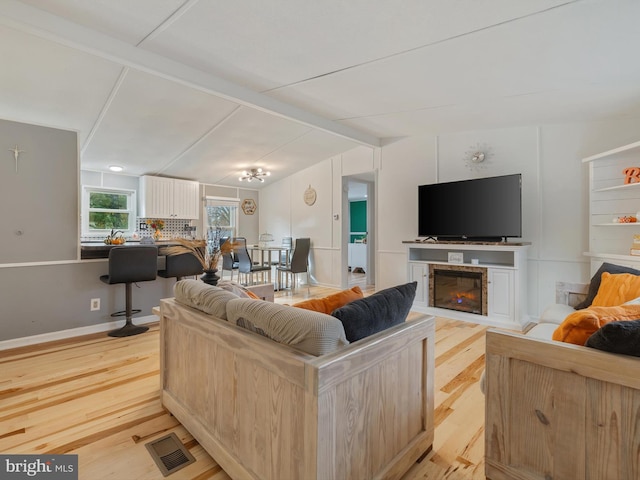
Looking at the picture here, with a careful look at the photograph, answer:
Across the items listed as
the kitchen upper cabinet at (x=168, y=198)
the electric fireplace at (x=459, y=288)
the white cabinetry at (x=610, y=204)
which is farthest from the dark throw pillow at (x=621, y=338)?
the kitchen upper cabinet at (x=168, y=198)

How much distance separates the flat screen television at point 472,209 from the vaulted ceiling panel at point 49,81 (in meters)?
4.02

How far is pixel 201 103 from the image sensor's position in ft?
12.5

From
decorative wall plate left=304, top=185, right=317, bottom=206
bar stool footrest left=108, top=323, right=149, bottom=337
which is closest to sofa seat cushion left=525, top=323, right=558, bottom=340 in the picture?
bar stool footrest left=108, top=323, right=149, bottom=337

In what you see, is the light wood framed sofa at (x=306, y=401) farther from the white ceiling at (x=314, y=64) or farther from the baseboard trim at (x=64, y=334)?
the baseboard trim at (x=64, y=334)

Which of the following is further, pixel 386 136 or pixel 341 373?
pixel 386 136

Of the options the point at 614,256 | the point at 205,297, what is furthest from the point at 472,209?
the point at 205,297

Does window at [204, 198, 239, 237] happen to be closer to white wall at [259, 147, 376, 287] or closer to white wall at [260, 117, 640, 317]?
white wall at [259, 147, 376, 287]

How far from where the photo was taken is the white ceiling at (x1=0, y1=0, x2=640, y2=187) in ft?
6.94

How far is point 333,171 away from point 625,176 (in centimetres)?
434

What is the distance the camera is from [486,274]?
401 centimetres

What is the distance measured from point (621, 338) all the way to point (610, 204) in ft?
10.7

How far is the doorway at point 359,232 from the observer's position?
6.41m

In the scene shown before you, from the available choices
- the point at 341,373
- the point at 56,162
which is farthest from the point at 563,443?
the point at 56,162

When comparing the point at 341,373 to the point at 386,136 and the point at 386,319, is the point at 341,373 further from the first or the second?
the point at 386,136
